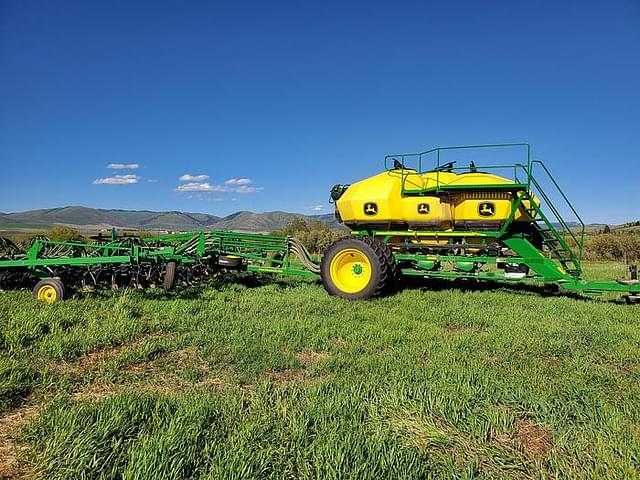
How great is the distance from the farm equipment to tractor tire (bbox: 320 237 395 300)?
0.02 metres

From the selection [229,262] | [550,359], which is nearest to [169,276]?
[229,262]

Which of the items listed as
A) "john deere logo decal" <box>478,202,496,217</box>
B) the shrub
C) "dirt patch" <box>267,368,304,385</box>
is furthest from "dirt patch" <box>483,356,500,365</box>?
the shrub

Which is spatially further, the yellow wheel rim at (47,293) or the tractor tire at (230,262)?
the tractor tire at (230,262)

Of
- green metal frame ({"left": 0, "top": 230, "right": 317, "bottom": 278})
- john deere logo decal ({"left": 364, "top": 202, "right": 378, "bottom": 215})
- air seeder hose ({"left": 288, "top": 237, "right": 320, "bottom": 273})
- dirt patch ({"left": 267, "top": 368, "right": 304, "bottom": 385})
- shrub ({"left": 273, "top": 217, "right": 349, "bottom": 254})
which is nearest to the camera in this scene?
dirt patch ({"left": 267, "top": 368, "right": 304, "bottom": 385})

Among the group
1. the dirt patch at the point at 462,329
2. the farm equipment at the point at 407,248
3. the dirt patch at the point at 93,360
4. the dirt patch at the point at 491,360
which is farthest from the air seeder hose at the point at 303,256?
the dirt patch at the point at 491,360

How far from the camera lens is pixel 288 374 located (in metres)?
4.27

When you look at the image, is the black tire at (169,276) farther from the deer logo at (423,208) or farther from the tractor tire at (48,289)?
the deer logo at (423,208)

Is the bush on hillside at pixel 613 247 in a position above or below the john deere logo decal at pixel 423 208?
below

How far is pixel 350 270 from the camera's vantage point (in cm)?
907

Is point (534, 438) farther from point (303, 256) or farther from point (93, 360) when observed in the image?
point (303, 256)

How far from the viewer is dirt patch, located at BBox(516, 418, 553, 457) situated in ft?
9.62

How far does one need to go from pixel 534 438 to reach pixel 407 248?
6441 mm

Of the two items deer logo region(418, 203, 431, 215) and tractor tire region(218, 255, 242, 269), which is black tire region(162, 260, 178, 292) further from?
deer logo region(418, 203, 431, 215)

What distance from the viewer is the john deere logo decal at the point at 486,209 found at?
8.65 m
